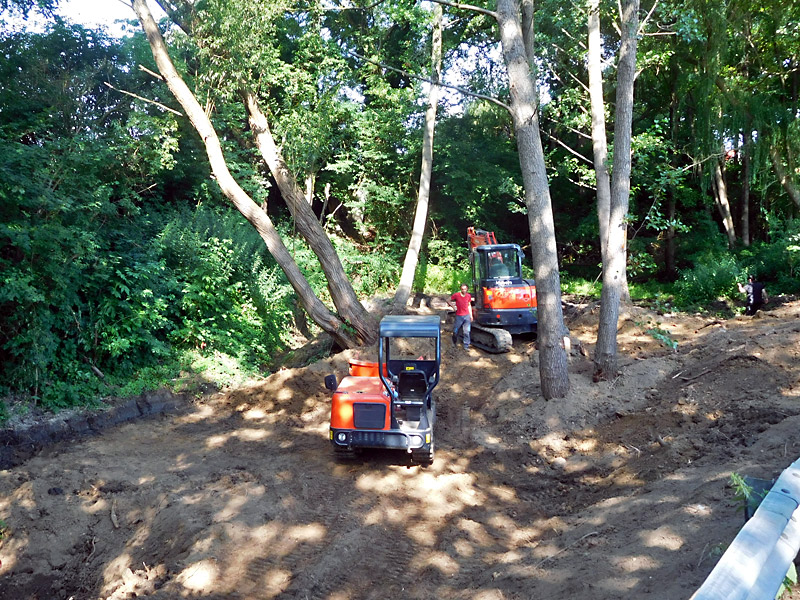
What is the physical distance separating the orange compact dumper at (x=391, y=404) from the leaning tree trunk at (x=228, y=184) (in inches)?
159

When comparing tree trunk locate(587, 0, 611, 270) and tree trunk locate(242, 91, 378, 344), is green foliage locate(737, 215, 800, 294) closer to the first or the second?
tree trunk locate(587, 0, 611, 270)

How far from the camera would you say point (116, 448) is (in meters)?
8.98

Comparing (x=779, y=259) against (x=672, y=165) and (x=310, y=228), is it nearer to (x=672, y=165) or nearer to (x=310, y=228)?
(x=672, y=165)

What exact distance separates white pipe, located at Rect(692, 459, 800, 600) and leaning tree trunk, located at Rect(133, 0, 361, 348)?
415 inches

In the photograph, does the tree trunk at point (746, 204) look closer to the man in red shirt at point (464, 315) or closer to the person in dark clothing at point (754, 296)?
the person in dark clothing at point (754, 296)

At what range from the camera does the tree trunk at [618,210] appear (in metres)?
9.69

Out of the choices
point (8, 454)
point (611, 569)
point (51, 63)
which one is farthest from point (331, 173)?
point (611, 569)

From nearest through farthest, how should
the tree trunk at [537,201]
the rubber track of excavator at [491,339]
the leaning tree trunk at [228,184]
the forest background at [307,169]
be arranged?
the tree trunk at [537,201] → the forest background at [307,169] → the leaning tree trunk at [228,184] → the rubber track of excavator at [491,339]

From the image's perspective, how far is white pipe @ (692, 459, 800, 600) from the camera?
2170mm

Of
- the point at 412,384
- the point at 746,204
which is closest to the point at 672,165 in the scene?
the point at 746,204

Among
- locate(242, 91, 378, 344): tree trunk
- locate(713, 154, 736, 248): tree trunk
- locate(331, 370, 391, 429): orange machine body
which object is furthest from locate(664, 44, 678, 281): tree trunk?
locate(331, 370, 391, 429): orange machine body

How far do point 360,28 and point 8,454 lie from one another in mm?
17902

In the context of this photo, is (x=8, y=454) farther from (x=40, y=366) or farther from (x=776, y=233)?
(x=776, y=233)

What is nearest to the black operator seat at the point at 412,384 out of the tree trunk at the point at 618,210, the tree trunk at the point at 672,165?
the tree trunk at the point at 618,210
